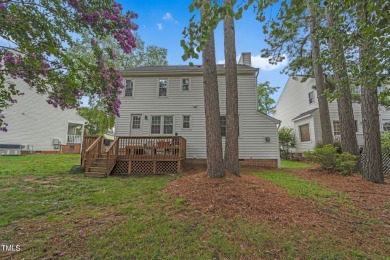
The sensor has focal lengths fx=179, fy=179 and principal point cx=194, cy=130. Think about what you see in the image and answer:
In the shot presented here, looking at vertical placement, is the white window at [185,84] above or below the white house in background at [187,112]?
above

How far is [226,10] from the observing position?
174 cm

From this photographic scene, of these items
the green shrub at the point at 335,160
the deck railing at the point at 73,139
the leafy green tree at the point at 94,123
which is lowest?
the green shrub at the point at 335,160

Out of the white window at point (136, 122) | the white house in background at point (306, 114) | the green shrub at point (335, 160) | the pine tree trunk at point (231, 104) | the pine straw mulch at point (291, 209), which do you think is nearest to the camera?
the pine straw mulch at point (291, 209)

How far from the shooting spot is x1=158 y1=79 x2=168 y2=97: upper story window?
38.1ft

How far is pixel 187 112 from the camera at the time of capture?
1124 centimetres

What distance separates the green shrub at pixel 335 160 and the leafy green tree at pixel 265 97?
15004 mm

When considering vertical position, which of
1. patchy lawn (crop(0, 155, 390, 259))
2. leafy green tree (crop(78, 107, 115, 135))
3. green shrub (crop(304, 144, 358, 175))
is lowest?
patchy lawn (crop(0, 155, 390, 259))

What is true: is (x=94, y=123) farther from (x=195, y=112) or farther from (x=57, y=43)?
(x=57, y=43)

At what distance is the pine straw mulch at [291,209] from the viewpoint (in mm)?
2918

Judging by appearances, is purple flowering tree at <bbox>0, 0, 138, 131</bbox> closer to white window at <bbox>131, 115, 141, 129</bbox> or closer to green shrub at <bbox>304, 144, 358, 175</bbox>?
white window at <bbox>131, 115, 141, 129</bbox>

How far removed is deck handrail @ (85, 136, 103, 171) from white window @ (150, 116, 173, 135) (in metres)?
3.31

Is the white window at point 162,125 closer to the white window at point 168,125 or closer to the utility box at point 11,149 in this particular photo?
the white window at point 168,125

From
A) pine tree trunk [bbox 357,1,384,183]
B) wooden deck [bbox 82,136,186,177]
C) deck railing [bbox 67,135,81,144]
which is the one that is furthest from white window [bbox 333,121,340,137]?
deck railing [bbox 67,135,81,144]

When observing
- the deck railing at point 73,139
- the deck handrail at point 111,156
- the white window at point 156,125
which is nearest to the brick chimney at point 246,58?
the white window at point 156,125
